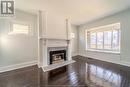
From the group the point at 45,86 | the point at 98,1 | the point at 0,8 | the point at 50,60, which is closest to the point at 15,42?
the point at 0,8

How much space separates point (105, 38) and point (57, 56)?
3245 mm

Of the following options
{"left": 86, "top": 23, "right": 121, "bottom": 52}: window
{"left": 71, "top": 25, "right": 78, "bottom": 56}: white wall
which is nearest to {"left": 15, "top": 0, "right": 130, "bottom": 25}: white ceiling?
{"left": 86, "top": 23, "right": 121, "bottom": 52}: window

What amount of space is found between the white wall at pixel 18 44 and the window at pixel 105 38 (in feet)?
13.2

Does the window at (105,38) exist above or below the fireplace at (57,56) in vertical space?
above

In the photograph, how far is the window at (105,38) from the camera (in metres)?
4.83

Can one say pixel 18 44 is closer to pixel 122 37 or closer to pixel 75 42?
pixel 75 42

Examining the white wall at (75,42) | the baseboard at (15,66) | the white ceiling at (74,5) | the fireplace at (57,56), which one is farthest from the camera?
the white wall at (75,42)

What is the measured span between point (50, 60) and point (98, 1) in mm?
3311

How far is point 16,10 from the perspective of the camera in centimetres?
393

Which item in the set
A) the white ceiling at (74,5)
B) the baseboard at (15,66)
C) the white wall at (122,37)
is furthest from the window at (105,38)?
the baseboard at (15,66)

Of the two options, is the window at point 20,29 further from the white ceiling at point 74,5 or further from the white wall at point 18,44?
the white ceiling at point 74,5

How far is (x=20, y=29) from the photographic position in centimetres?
415

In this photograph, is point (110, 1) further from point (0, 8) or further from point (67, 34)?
point (0, 8)

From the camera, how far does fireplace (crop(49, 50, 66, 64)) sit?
4.44m
